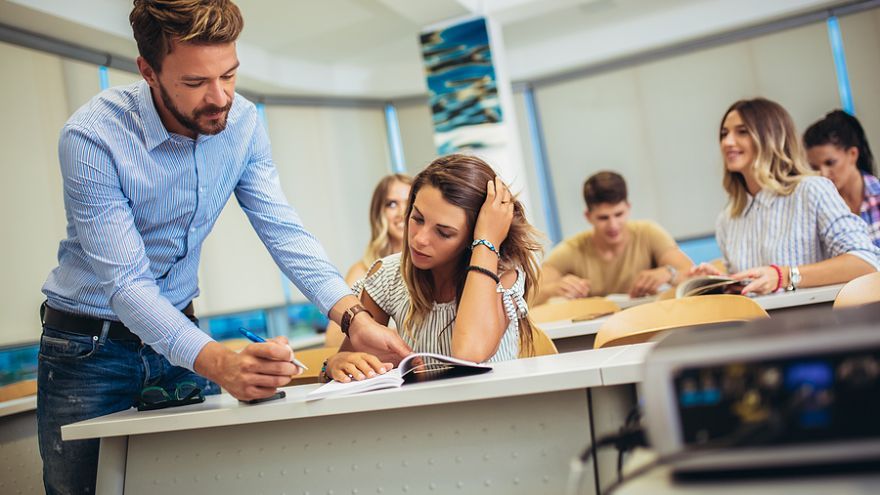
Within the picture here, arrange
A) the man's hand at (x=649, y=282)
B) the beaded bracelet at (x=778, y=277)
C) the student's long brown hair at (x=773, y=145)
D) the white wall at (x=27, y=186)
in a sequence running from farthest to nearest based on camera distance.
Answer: the white wall at (x=27, y=186), the man's hand at (x=649, y=282), the student's long brown hair at (x=773, y=145), the beaded bracelet at (x=778, y=277)

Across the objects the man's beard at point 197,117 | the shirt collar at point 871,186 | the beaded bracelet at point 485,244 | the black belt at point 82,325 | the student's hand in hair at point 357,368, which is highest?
the man's beard at point 197,117

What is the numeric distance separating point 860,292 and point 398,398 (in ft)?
4.19

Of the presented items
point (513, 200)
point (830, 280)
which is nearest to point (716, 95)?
point (830, 280)

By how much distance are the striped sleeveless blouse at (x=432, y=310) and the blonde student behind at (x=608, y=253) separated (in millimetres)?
2049

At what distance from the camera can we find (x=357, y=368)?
151cm

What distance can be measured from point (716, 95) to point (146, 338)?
6.29m

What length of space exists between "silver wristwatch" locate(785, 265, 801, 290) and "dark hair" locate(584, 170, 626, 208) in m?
1.60

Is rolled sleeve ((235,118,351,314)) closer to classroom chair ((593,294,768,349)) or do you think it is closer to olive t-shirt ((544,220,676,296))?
classroom chair ((593,294,768,349))

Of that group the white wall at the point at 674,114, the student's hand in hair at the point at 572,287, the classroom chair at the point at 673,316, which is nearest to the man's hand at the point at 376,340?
the classroom chair at the point at 673,316

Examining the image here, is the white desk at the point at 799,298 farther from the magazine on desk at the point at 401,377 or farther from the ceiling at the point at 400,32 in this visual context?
the ceiling at the point at 400,32

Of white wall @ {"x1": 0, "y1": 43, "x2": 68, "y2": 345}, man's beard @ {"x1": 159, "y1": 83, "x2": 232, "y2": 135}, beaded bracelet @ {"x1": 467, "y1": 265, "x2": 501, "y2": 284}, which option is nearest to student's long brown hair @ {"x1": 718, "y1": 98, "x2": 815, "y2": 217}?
beaded bracelet @ {"x1": 467, "y1": 265, "x2": 501, "y2": 284}

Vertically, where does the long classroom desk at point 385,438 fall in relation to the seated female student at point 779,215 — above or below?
below

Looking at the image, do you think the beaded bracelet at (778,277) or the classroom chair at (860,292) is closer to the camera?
the classroom chair at (860,292)

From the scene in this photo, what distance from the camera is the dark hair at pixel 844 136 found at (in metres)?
3.77
